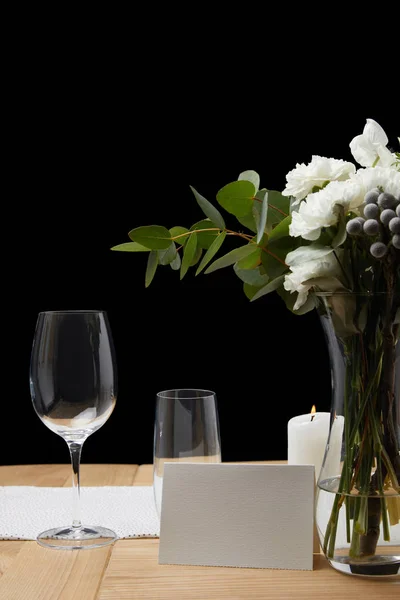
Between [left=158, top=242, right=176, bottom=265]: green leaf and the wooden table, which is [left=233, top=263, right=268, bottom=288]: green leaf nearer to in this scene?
[left=158, top=242, right=176, bottom=265]: green leaf

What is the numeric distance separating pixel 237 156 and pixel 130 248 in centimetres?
151

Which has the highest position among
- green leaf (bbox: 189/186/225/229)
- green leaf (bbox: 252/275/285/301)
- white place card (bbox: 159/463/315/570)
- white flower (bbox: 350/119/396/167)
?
white flower (bbox: 350/119/396/167)

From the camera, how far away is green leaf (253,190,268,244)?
0.86 m

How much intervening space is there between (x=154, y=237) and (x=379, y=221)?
0.88 feet

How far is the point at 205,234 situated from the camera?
971 millimetres

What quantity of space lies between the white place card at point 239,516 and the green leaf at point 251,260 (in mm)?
217

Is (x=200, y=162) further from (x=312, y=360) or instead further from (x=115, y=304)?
(x=312, y=360)

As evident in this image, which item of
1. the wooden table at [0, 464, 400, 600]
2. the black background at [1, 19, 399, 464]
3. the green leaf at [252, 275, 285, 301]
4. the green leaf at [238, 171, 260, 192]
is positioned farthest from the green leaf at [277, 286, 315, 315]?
the black background at [1, 19, 399, 464]

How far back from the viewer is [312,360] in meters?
2.48

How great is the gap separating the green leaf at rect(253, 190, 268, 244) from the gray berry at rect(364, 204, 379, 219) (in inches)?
4.4

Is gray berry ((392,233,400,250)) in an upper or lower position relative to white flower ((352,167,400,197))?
lower

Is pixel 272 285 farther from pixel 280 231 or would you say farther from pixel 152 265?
pixel 152 265

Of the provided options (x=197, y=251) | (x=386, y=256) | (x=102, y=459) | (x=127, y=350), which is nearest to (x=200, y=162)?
(x=127, y=350)

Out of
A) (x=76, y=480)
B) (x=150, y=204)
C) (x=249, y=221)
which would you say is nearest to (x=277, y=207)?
(x=249, y=221)
